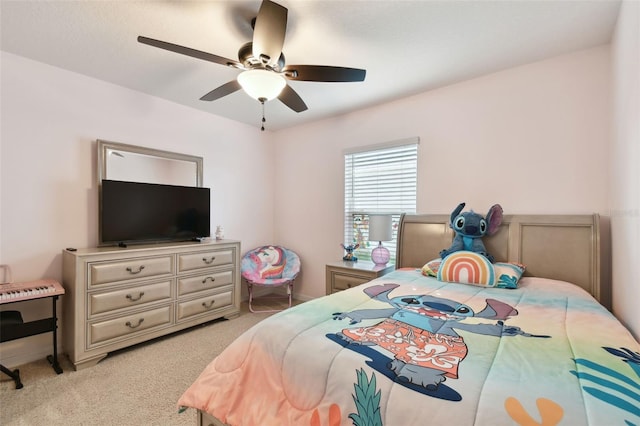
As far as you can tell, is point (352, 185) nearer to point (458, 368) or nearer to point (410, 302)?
point (410, 302)

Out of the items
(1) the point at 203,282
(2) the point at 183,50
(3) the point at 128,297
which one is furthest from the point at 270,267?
(2) the point at 183,50

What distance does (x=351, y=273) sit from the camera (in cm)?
294

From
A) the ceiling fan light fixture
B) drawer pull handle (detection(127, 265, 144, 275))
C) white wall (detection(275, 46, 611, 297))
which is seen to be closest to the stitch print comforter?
white wall (detection(275, 46, 611, 297))

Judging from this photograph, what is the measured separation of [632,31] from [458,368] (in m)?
1.94

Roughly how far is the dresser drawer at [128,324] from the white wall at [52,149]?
1.57ft

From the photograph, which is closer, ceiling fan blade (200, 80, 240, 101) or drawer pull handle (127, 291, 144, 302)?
ceiling fan blade (200, 80, 240, 101)

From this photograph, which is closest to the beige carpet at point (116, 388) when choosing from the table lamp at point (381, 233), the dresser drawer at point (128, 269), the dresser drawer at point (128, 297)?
the dresser drawer at point (128, 297)

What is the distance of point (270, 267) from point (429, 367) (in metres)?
3.17

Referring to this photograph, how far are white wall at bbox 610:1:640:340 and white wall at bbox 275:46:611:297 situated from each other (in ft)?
0.84

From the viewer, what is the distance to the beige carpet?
5.73 ft

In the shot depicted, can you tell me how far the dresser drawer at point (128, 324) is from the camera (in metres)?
2.35

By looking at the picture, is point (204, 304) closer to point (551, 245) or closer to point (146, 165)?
point (146, 165)

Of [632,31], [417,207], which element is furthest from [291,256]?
[632,31]

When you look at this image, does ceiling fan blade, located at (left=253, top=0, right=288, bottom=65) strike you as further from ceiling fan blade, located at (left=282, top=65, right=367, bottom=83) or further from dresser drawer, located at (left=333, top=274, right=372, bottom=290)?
dresser drawer, located at (left=333, top=274, right=372, bottom=290)
